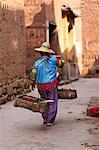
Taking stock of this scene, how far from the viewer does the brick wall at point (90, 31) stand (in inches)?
996

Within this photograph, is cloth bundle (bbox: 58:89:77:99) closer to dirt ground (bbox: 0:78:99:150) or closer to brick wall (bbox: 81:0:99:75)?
dirt ground (bbox: 0:78:99:150)

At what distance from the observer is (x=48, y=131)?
6.79 meters

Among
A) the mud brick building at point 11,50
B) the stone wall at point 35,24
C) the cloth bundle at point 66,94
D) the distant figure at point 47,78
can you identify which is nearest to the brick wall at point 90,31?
the stone wall at point 35,24

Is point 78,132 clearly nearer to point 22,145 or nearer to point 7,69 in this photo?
point 22,145

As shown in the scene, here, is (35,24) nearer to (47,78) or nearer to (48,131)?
(47,78)

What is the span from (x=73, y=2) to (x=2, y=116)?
54.7 ft

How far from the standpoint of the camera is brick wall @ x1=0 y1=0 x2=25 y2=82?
10469 mm

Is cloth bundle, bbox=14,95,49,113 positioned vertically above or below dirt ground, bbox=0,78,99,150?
above

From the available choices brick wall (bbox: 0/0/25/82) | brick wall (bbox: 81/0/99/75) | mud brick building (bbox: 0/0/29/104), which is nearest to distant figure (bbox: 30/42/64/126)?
mud brick building (bbox: 0/0/29/104)

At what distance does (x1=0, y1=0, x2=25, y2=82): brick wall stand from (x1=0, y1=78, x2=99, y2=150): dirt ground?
170 centimetres

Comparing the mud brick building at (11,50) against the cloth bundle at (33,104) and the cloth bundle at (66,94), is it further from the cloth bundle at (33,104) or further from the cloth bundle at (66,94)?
the cloth bundle at (33,104)

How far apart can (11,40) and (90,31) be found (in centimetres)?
1464

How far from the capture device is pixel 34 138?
6195 mm

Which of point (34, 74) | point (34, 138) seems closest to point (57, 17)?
point (34, 74)
